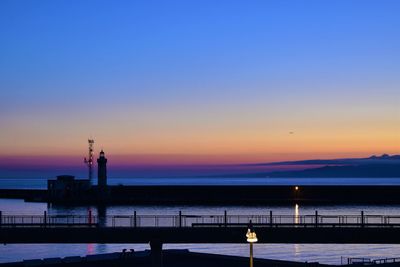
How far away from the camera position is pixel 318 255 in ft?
221

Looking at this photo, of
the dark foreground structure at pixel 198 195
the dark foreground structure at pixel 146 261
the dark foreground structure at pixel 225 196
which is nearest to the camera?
the dark foreground structure at pixel 146 261

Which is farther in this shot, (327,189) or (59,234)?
(327,189)

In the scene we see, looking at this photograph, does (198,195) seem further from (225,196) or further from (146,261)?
(146,261)

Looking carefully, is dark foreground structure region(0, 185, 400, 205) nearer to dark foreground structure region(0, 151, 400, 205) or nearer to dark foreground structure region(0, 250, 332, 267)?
dark foreground structure region(0, 151, 400, 205)

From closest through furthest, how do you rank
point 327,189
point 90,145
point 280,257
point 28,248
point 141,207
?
point 280,257
point 28,248
point 141,207
point 90,145
point 327,189

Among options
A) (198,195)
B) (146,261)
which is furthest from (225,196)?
(146,261)

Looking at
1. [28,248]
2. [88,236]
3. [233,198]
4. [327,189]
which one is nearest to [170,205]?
[233,198]

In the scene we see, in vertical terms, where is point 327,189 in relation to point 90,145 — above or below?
below

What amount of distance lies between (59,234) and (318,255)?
3422cm

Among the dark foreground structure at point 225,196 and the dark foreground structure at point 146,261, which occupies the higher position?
the dark foreground structure at point 225,196

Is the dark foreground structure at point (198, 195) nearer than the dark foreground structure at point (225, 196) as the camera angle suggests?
Yes

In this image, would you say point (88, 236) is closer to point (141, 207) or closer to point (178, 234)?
point (178, 234)

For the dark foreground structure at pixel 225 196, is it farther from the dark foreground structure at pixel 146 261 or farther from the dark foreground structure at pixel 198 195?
the dark foreground structure at pixel 146 261

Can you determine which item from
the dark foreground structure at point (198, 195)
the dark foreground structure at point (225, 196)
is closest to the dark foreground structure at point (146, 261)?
the dark foreground structure at point (198, 195)
